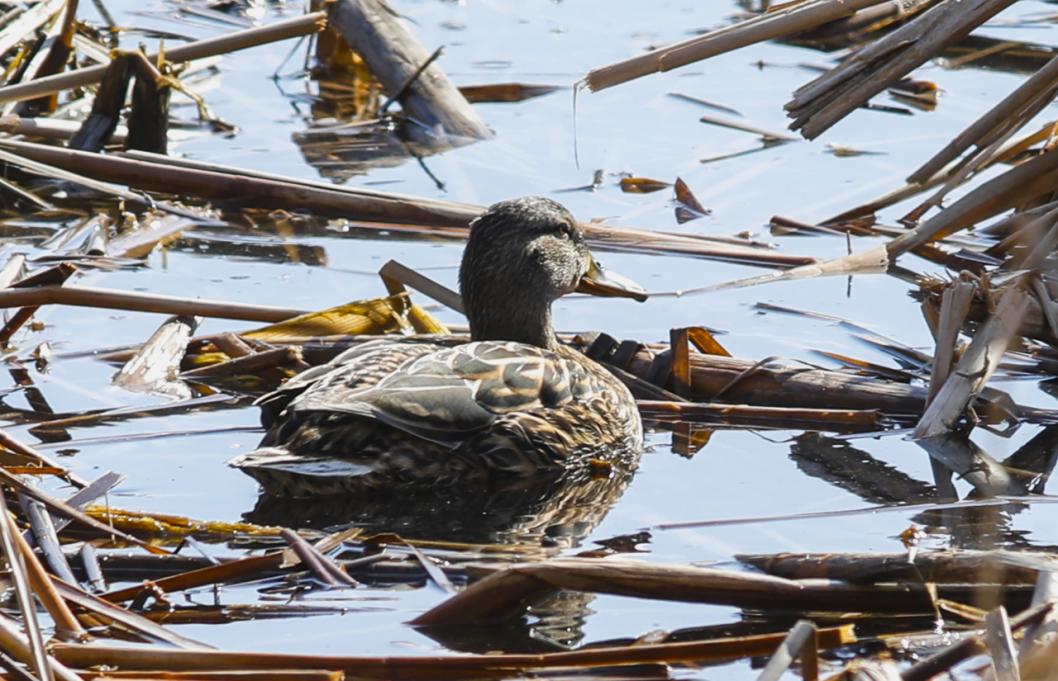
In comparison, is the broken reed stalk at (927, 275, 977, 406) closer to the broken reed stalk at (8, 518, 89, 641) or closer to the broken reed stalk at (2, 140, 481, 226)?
the broken reed stalk at (2, 140, 481, 226)

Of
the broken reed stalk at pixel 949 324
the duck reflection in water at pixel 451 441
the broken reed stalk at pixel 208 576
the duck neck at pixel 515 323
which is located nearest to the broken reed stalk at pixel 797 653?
the broken reed stalk at pixel 208 576

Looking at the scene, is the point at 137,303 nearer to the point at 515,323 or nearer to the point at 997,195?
the point at 515,323

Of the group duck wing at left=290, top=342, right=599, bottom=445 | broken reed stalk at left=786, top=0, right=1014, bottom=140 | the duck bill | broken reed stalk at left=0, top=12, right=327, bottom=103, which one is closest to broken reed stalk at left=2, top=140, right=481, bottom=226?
broken reed stalk at left=0, top=12, right=327, bottom=103

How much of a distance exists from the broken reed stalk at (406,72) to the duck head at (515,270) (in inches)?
115

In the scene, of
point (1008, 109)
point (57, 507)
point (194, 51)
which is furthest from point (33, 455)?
point (194, 51)

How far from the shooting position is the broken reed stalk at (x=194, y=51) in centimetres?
834

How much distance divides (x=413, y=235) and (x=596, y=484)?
2.61 metres

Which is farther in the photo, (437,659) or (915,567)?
(915,567)

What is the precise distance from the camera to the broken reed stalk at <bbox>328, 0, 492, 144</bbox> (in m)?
10.2

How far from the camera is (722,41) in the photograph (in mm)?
6004

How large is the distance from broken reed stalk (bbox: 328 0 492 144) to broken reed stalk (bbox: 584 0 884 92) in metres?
4.16

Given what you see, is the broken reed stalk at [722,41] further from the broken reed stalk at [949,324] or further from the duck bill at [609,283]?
the duck bill at [609,283]

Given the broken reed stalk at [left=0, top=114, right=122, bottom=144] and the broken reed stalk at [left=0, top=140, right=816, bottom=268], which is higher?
the broken reed stalk at [left=0, top=114, right=122, bottom=144]

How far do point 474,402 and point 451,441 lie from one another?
0.19 meters
